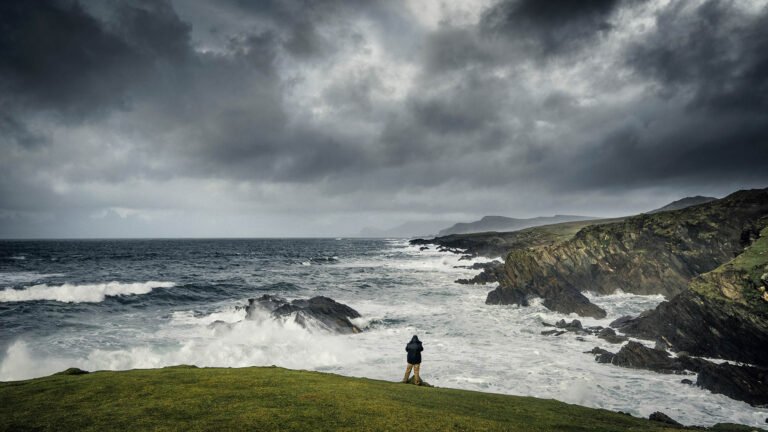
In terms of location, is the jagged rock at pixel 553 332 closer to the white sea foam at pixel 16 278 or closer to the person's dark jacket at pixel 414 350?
the person's dark jacket at pixel 414 350

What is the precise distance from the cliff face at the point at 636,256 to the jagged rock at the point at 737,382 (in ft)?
73.7

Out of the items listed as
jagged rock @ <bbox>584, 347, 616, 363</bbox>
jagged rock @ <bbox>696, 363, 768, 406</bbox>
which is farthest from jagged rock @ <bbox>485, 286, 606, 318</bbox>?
jagged rock @ <bbox>696, 363, 768, 406</bbox>

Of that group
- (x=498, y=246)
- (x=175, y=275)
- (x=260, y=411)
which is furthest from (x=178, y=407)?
(x=498, y=246)

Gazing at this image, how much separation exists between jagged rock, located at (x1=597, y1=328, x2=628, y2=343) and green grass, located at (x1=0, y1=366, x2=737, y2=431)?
21293 millimetres

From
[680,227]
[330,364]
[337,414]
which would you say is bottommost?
[330,364]

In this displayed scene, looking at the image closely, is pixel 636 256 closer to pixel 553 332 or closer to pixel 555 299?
pixel 555 299

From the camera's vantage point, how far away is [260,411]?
37.1ft

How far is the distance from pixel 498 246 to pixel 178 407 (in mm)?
140946

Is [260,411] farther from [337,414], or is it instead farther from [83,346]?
[83,346]

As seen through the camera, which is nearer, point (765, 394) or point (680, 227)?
point (765, 394)

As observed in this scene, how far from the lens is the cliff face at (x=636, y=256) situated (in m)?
49.8

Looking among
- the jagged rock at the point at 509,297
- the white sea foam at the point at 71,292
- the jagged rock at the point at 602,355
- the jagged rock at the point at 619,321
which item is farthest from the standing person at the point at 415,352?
the white sea foam at the point at 71,292

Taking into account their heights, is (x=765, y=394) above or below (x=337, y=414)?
below

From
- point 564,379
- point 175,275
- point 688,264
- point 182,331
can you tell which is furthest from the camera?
point 175,275
